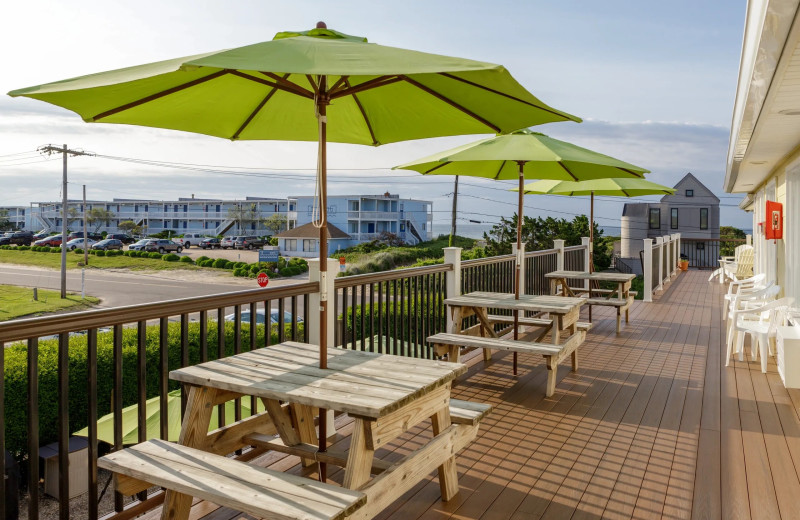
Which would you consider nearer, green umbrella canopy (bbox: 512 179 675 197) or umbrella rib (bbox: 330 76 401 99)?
umbrella rib (bbox: 330 76 401 99)

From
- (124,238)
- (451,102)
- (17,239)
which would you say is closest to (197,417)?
(451,102)

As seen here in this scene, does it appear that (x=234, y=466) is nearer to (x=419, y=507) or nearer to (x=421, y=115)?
(x=419, y=507)

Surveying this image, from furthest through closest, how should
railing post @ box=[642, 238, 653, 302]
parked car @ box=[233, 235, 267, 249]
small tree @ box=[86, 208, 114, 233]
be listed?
1. small tree @ box=[86, 208, 114, 233]
2. parked car @ box=[233, 235, 267, 249]
3. railing post @ box=[642, 238, 653, 302]

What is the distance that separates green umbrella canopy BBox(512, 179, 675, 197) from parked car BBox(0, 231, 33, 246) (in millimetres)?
88468

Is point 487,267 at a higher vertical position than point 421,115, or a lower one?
lower

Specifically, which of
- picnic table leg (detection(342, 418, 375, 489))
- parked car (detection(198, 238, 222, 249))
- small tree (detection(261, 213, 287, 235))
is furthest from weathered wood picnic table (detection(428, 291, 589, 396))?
small tree (detection(261, 213, 287, 235))

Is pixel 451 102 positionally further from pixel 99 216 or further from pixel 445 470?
pixel 99 216

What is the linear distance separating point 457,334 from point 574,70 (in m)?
10.1

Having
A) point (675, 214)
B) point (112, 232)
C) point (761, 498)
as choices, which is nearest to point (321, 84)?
point (761, 498)

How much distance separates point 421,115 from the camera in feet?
11.5

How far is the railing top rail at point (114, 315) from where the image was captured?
2.15 metres

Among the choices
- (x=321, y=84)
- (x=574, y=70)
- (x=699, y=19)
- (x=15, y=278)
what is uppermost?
(x=699, y=19)

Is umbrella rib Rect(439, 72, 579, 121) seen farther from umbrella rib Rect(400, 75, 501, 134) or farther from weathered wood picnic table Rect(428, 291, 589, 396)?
weathered wood picnic table Rect(428, 291, 589, 396)

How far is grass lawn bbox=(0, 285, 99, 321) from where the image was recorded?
46.8m
